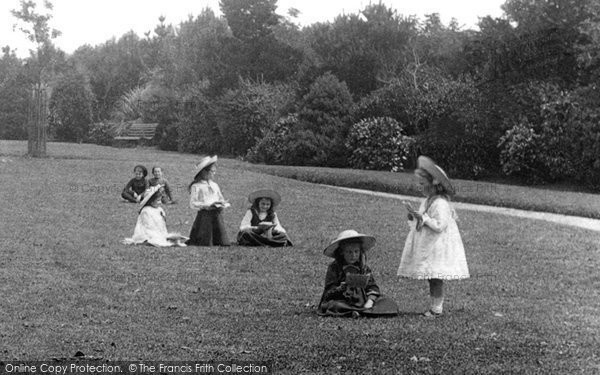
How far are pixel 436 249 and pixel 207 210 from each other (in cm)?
534

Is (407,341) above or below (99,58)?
below

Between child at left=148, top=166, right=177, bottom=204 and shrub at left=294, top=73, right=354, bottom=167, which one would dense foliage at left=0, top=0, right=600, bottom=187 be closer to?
shrub at left=294, top=73, right=354, bottom=167

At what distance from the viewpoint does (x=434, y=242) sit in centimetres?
803

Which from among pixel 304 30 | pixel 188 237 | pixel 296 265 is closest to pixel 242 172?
pixel 188 237

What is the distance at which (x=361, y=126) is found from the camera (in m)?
29.0

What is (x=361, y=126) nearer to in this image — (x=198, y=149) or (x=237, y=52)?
(x=198, y=149)

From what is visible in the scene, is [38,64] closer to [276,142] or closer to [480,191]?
[276,142]

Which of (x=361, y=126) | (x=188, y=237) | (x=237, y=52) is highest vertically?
(x=237, y=52)

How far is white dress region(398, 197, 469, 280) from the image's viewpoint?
7.96m

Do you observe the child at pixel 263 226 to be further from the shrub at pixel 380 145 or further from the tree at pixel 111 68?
the tree at pixel 111 68

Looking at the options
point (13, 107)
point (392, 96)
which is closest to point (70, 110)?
point (13, 107)

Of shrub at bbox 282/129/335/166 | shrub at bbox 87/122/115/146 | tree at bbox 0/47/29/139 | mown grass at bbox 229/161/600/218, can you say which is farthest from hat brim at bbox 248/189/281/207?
tree at bbox 0/47/29/139

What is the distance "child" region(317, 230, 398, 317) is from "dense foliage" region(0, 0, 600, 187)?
56.2 feet

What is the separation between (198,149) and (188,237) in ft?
92.2
